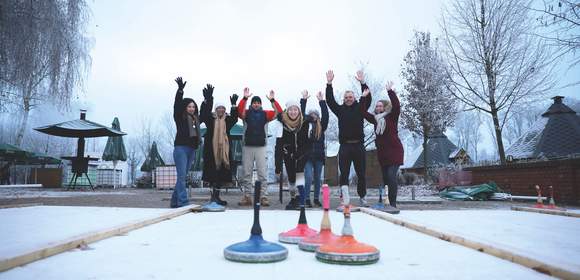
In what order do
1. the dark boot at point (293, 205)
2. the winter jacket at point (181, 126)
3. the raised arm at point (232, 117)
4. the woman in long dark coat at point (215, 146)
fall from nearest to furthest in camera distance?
the winter jacket at point (181, 126) → the dark boot at point (293, 205) → the woman in long dark coat at point (215, 146) → the raised arm at point (232, 117)

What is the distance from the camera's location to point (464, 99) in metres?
14.7

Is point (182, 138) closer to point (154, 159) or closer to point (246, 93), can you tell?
point (246, 93)

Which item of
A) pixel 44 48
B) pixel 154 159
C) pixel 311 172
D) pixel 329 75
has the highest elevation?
pixel 44 48

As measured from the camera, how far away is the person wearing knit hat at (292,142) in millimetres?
5781

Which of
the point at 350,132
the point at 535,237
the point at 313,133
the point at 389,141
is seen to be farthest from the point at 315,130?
the point at 535,237

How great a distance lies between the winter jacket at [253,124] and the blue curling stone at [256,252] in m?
3.85

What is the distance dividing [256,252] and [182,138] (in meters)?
3.79

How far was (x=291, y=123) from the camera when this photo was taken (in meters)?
5.79

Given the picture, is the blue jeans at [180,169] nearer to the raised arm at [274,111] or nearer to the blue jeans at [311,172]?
the raised arm at [274,111]

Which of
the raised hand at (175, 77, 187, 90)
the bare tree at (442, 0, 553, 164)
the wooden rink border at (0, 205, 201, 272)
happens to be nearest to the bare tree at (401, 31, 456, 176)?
the bare tree at (442, 0, 553, 164)

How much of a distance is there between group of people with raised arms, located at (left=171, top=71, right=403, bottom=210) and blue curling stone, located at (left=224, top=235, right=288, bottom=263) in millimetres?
2903

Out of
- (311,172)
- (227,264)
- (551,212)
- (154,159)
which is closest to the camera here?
(227,264)

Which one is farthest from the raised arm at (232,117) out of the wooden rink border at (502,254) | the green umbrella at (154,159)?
the green umbrella at (154,159)

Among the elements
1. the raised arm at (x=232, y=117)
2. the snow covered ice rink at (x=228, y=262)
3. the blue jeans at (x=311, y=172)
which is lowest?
the snow covered ice rink at (x=228, y=262)
